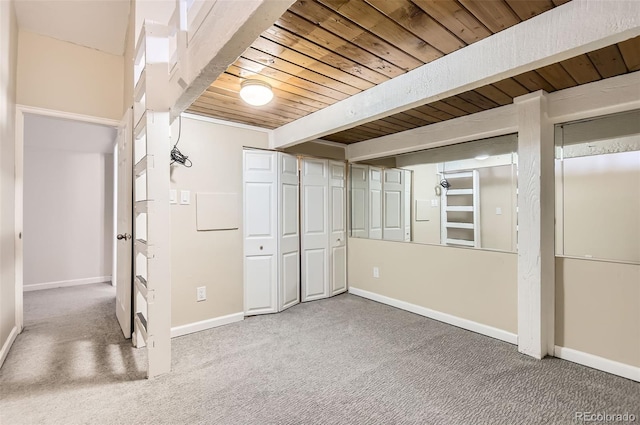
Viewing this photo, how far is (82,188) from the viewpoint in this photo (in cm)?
494

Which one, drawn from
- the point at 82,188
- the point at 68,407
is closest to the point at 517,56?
the point at 68,407

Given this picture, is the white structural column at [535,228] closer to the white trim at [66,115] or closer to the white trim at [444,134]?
the white trim at [444,134]

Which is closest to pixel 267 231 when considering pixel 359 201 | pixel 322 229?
pixel 322 229

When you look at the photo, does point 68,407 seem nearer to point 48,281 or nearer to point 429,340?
point 429,340

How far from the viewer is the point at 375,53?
1.86 m

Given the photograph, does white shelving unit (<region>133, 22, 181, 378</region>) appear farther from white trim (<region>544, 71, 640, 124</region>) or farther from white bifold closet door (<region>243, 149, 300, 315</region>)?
white trim (<region>544, 71, 640, 124</region>)

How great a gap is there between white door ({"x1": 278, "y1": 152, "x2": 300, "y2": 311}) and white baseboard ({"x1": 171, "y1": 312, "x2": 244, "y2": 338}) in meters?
0.52

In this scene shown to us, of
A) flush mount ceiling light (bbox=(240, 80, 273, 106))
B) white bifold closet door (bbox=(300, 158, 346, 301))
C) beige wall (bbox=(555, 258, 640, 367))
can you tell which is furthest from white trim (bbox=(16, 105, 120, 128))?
beige wall (bbox=(555, 258, 640, 367))

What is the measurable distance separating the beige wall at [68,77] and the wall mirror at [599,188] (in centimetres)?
427

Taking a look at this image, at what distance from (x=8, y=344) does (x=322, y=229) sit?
125 inches

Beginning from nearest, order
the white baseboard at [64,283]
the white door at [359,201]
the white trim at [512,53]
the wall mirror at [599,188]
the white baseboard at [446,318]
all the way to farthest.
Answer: the white trim at [512,53] → the wall mirror at [599,188] → the white baseboard at [446,318] → the white door at [359,201] → the white baseboard at [64,283]

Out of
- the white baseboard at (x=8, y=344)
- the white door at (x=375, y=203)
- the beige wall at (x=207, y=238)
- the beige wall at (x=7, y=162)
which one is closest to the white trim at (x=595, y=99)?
the white door at (x=375, y=203)

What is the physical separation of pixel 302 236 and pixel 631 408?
10.0ft

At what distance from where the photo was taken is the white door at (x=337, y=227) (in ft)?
13.6
